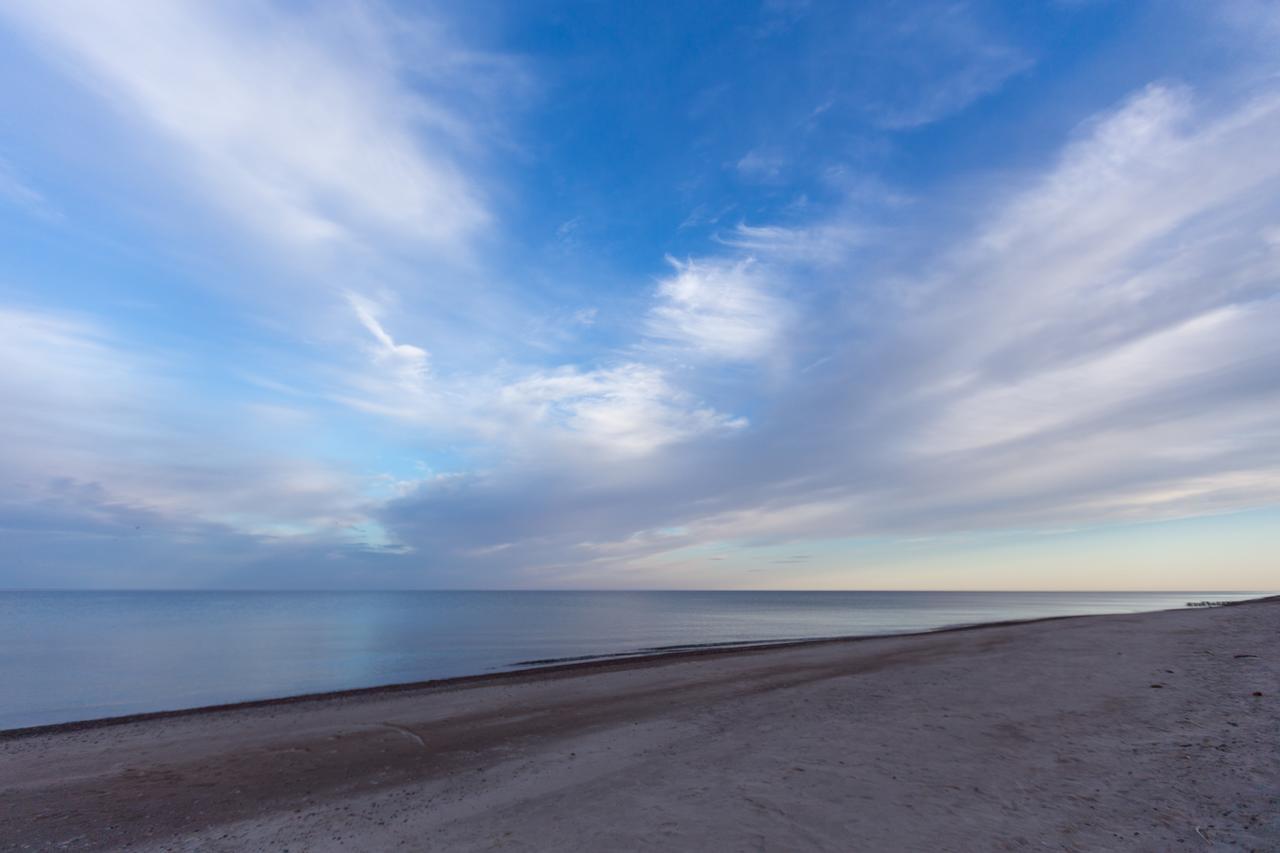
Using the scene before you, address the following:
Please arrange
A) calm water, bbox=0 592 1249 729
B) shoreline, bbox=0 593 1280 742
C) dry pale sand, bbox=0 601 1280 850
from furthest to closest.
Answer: calm water, bbox=0 592 1249 729, shoreline, bbox=0 593 1280 742, dry pale sand, bbox=0 601 1280 850

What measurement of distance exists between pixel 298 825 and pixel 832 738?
9736 mm

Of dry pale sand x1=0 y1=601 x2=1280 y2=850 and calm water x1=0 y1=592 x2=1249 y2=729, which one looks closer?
dry pale sand x1=0 y1=601 x2=1280 y2=850

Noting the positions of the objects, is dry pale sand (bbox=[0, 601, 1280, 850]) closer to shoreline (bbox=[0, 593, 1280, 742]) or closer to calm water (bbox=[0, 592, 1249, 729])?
shoreline (bbox=[0, 593, 1280, 742])

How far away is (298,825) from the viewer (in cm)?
970

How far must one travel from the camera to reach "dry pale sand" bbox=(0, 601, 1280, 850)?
807 centimetres

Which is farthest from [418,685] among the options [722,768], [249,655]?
[249,655]

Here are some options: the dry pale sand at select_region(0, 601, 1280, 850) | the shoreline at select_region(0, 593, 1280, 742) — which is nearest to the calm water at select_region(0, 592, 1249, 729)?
the shoreline at select_region(0, 593, 1280, 742)

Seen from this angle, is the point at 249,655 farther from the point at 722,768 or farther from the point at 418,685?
the point at 722,768

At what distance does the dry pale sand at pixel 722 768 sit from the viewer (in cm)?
807

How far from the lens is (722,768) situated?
428 inches

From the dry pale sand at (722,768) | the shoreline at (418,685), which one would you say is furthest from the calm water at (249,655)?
the dry pale sand at (722,768)

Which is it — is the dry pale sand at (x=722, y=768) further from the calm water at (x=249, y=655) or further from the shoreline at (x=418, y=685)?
the calm water at (x=249, y=655)

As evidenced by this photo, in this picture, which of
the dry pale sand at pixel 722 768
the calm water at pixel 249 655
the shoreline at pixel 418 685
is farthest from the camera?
the calm water at pixel 249 655

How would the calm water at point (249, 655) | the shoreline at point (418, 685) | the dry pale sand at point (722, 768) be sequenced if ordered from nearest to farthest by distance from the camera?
the dry pale sand at point (722, 768)
the shoreline at point (418, 685)
the calm water at point (249, 655)
